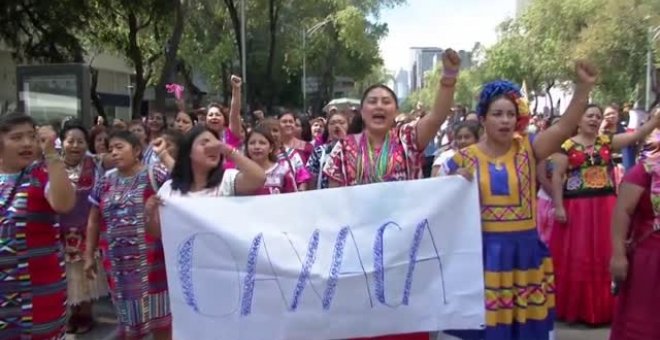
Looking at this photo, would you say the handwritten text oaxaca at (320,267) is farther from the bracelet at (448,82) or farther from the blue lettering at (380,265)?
the bracelet at (448,82)

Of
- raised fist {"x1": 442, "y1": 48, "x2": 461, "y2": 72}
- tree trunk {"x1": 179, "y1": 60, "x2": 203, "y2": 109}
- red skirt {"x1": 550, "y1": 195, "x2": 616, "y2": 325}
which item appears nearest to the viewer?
raised fist {"x1": 442, "y1": 48, "x2": 461, "y2": 72}

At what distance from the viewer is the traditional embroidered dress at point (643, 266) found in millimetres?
3734

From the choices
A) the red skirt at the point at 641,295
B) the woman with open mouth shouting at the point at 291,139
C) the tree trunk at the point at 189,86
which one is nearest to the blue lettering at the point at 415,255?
the red skirt at the point at 641,295

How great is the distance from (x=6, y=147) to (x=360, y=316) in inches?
78.8

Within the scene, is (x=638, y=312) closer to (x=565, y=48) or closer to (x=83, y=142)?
(x=83, y=142)

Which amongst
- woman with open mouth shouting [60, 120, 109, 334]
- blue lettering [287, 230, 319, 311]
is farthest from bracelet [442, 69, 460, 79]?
woman with open mouth shouting [60, 120, 109, 334]

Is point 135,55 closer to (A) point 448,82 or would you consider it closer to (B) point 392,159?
(B) point 392,159

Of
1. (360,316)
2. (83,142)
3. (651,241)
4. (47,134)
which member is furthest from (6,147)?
(651,241)

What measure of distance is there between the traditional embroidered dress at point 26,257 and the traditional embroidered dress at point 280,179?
2139 mm

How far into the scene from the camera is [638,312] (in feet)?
12.5

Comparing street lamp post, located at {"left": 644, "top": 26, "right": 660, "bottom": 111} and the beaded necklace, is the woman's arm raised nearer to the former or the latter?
the beaded necklace

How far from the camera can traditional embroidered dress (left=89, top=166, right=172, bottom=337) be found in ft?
15.6

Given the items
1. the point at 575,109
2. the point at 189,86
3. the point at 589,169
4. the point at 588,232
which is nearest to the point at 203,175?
the point at 575,109

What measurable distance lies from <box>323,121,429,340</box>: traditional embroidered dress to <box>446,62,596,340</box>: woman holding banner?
0.92 ft
